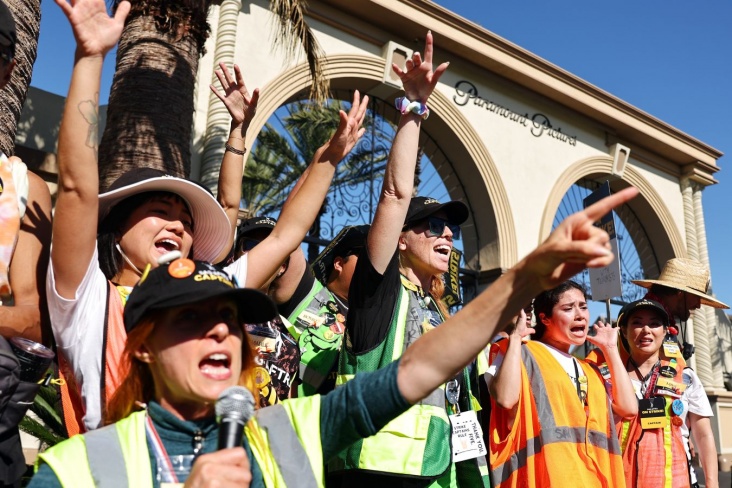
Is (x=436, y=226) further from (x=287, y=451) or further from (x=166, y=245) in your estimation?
(x=287, y=451)

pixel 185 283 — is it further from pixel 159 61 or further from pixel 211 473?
pixel 159 61

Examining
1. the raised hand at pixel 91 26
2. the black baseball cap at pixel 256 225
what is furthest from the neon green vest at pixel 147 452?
the black baseball cap at pixel 256 225

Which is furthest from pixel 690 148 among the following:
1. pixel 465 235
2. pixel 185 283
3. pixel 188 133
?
pixel 185 283

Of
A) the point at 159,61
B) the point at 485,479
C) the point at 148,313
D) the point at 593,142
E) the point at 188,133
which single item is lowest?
the point at 485,479

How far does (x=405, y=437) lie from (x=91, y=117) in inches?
60.3

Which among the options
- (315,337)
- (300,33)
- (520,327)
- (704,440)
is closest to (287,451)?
(315,337)

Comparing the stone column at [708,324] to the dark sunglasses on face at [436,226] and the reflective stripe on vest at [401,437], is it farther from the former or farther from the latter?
the reflective stripe on vest at [401,437]

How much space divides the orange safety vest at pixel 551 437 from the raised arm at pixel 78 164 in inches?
89.3

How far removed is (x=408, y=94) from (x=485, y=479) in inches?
64.9

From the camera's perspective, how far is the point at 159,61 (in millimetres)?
4715

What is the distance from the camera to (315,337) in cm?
338

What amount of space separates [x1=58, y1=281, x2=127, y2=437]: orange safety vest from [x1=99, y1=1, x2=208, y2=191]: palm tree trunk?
8.89 feet

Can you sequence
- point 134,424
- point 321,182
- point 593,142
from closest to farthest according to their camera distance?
1. point 134,424
2. point 321,182
3. point 593,142

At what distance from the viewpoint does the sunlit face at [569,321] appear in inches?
148
